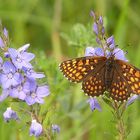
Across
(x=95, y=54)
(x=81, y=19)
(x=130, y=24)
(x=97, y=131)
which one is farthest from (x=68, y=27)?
(x=95, y=54)

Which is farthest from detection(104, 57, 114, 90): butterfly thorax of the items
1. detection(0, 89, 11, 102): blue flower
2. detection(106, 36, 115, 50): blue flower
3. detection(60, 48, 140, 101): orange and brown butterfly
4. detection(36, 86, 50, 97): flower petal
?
detection(0, 89, 11, 102): blue flower

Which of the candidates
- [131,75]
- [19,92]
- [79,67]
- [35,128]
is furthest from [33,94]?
[131,75]

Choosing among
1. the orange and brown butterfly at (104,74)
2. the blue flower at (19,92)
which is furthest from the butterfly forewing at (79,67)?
the blue flower at (19,92)

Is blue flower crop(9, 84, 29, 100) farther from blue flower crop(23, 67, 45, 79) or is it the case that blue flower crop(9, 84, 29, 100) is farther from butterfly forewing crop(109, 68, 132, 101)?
butterfly forewing crop(109, 68, 132, 101)

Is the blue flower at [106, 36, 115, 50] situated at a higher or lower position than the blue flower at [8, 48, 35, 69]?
higher

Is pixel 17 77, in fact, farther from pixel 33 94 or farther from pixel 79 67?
pixel 79 67

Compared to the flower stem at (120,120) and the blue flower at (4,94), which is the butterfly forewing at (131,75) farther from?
the blue flower at (4,94)

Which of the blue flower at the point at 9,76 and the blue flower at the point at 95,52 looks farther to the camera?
the blue flower at the point at 95,52
